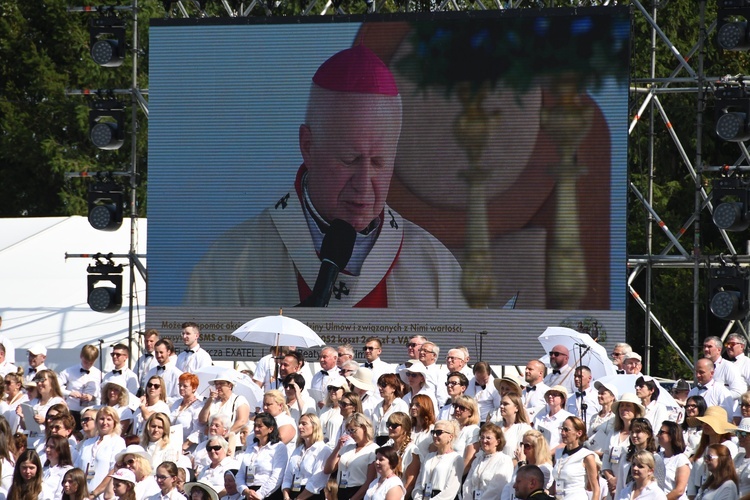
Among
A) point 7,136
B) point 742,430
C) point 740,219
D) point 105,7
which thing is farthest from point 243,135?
point 7,136

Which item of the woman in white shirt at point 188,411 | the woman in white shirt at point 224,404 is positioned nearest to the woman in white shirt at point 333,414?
the woman in white shirt at point 224,404

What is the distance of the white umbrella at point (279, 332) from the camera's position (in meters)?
11.7

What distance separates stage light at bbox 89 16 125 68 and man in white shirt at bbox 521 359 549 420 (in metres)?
6.61

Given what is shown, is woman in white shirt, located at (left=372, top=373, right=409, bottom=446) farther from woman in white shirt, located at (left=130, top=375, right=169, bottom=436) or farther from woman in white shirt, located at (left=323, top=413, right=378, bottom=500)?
woman in white shirt, located at (left=130, top=375, right=169, bottom=436)

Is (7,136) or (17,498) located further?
(7,136)

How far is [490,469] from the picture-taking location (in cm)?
880

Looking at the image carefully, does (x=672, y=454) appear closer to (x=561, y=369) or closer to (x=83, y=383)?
(x=561, y=369)

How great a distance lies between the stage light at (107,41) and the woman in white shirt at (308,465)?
6.49m

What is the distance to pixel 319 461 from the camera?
31.3 feet

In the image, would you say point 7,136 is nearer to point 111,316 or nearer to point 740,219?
point 111,316

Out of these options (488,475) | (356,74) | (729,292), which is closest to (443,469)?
(488,475)

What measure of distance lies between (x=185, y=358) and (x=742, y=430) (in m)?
5.47

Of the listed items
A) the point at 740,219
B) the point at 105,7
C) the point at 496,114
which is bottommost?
the point at 740,219

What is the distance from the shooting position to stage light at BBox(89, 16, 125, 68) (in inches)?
574
